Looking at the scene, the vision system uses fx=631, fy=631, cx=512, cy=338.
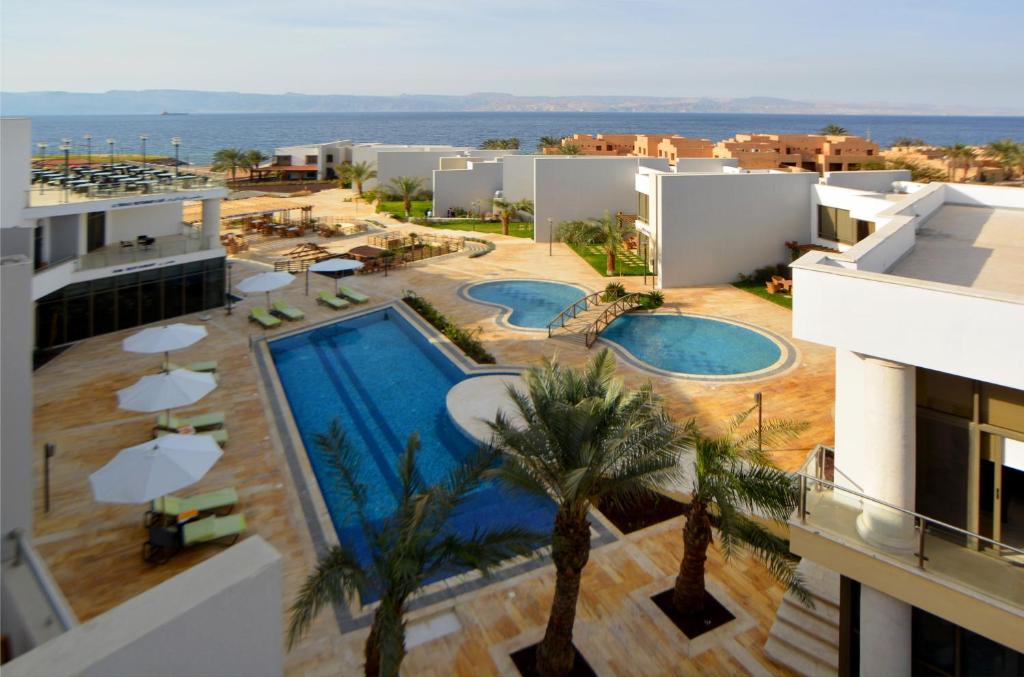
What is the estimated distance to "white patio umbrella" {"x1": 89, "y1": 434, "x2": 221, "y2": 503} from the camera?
31.6 ft

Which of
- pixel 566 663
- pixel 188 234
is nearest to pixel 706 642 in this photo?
pixel 566 663

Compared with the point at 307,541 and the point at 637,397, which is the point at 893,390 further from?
the point at 307,541

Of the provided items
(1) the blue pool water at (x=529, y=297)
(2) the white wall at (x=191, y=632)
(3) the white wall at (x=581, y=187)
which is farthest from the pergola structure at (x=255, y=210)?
(2) the white wall at (x=191, y=632)

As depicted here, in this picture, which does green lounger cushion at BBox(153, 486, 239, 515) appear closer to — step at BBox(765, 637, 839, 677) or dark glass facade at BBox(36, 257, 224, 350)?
step at BBox(765, 637, 839, 677)

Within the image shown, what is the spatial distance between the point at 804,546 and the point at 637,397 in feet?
8.72

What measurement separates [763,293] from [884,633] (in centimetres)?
2108

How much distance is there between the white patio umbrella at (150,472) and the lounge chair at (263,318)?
11141 millimetres

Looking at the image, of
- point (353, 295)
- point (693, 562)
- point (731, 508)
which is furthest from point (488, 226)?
point (731, 508)

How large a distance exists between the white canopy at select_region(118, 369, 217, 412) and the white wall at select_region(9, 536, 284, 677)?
9204 millimetres

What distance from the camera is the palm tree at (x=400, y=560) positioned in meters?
6.27

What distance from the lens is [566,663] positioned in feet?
25.2

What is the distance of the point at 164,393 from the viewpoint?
12859 mm

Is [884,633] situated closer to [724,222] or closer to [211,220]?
[724,222]

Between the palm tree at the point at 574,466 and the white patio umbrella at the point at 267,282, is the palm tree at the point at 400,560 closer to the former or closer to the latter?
the palm tree at the point at 574,466
